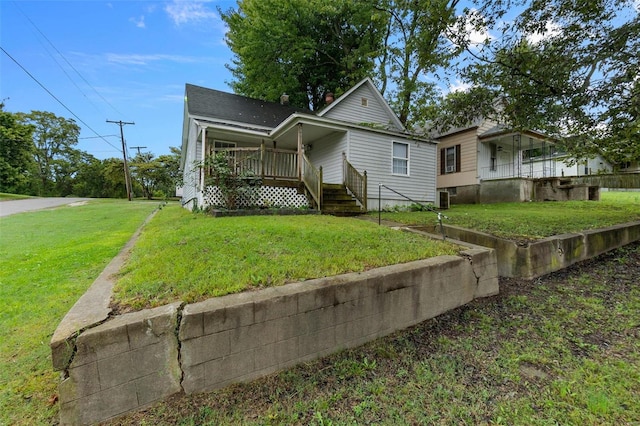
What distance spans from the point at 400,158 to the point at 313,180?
4.30 m

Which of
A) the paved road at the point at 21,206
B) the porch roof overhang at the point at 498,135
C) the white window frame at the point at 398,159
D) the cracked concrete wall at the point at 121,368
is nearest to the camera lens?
the cracked concrete wall at the point at 121,368

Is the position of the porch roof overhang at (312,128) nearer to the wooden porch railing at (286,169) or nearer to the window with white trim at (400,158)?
the window with white trim at (400,158)

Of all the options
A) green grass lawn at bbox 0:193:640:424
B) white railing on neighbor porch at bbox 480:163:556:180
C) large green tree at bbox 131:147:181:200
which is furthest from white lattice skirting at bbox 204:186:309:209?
large green tree at bbox 131:147:181:200

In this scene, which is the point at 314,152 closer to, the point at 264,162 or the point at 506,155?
the point at 264,162

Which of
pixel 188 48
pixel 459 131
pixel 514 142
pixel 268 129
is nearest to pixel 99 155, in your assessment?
pixel 188 48

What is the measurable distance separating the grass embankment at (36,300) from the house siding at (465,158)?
604 inches

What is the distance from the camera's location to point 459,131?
15.4 m

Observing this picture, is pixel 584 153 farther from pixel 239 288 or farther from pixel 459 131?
pixel 459 131

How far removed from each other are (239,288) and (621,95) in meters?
7.66

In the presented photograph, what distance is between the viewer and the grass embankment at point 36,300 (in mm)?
1976

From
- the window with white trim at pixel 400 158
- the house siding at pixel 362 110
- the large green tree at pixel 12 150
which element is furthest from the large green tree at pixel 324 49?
the large green tree at pixel 12 150

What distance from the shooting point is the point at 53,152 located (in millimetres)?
41094

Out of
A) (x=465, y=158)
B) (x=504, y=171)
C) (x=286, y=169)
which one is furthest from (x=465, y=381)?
(x=504, y=171)

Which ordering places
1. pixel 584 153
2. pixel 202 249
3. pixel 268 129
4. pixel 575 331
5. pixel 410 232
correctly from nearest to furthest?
pixel 575 331, pixel 202 249, pixel 410 232, pixel 584 153, pixel 268 129
